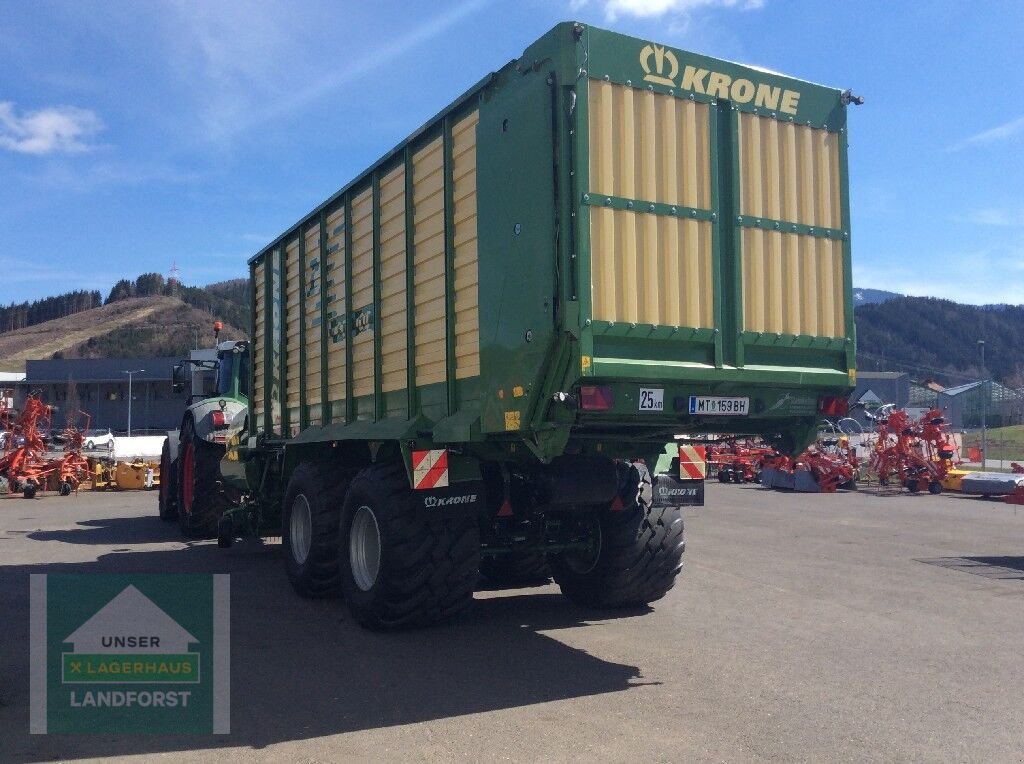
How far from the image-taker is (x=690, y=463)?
24.6 feet

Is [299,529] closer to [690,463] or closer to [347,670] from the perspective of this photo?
[347,670]

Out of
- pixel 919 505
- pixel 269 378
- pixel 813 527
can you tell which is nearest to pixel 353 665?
pixel 269 378

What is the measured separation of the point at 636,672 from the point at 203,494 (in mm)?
8821

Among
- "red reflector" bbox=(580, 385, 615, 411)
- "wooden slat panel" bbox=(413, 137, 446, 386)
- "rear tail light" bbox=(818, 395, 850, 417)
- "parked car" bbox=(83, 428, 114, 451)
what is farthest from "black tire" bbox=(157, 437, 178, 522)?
"parked car" bbox=(83, 428, 114, 451)

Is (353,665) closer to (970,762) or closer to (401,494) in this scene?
(401,494)

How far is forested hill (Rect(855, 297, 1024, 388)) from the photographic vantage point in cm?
14025

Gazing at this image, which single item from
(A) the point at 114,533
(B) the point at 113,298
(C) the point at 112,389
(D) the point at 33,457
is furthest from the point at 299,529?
(B) the point at 113,298

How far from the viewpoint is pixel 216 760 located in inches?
174

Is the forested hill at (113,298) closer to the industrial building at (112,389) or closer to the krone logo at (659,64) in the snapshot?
the industrial building at (112,389)

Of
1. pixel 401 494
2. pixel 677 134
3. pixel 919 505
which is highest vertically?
pixel 677 134

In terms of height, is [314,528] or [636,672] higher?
[314,528]

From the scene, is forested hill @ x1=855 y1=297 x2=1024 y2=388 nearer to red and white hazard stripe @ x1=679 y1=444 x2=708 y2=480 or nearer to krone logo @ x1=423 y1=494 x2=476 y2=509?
red and white hazard stripe @ x1=679 y1=444 x2=708 y2=480

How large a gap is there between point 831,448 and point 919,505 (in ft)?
25.7

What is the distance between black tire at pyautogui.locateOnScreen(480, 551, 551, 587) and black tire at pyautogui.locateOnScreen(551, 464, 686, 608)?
107cm
